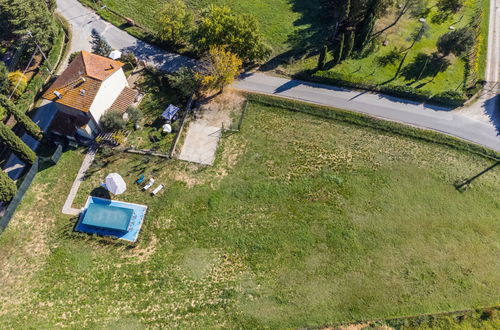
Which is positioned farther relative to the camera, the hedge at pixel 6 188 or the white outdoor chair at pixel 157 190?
the white outdoor chair at pixel 157 190

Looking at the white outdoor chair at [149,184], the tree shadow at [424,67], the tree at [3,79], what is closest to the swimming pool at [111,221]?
the white outdoor chair at [149,184]

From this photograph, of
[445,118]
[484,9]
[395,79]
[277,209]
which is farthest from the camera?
[484,9]

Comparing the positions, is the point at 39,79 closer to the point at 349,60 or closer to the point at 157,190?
the point at 157,190

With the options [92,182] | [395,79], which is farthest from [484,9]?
[92,182]

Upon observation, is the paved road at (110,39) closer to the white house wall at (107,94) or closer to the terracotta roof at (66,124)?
the white house wall at (107,94)

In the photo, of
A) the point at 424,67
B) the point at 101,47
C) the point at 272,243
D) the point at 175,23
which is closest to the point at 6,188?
the point at 101,47

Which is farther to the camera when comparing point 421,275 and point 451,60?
point 451,60

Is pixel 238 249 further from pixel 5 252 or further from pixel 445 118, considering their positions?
pixel 445 118

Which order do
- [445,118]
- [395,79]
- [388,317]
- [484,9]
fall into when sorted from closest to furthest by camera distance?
[388,317] → [445,118] → [395,79] → [484,9]
